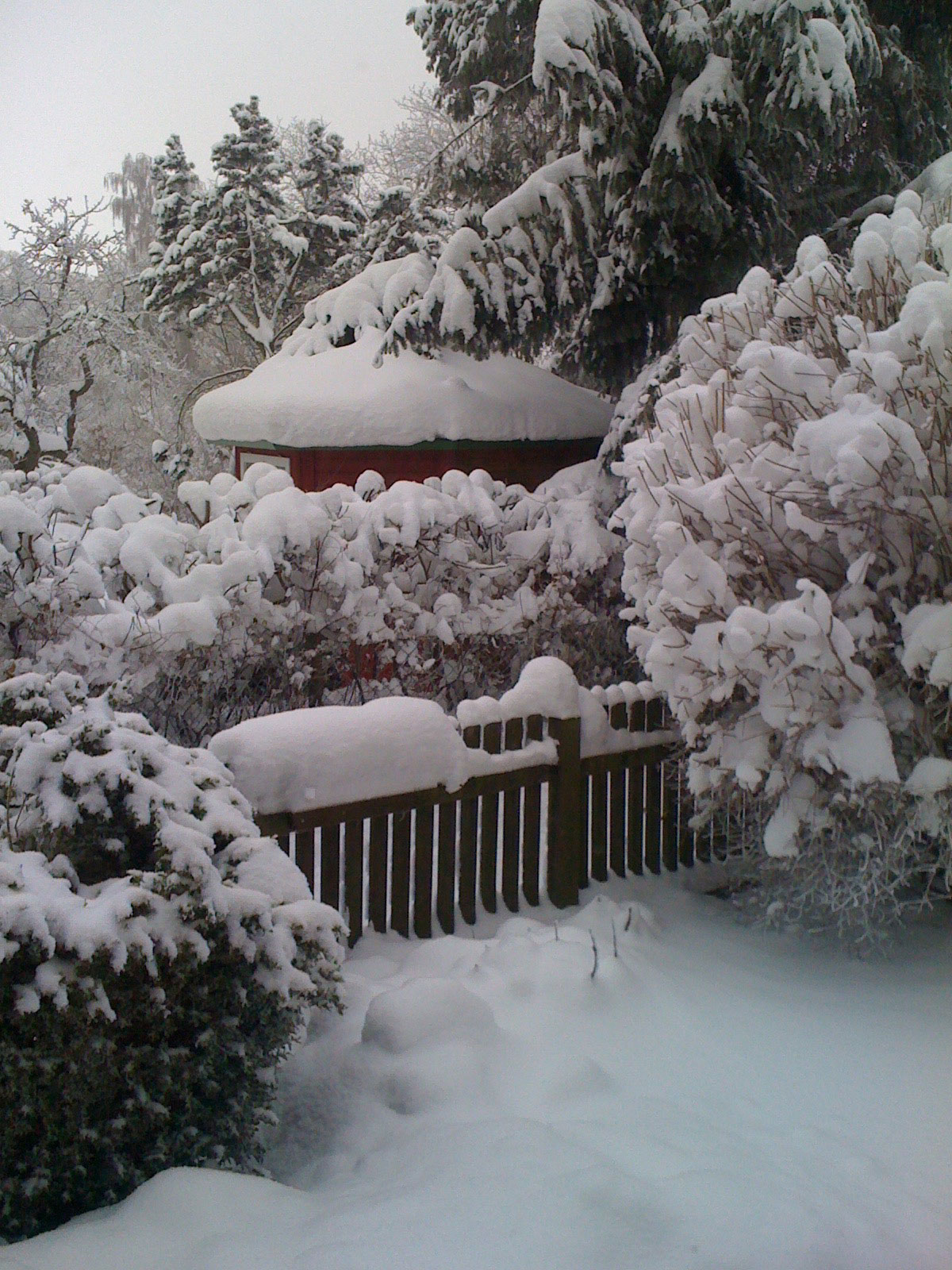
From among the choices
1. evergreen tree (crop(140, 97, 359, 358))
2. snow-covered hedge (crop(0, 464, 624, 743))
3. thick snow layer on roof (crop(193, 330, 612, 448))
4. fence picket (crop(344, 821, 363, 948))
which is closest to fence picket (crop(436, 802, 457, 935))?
fence picket (crop(344, 821, 363, 948))

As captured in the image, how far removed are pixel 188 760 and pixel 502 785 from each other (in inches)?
66.8

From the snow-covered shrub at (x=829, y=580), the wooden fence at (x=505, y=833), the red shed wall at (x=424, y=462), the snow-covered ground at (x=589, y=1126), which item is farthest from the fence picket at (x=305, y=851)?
the red shed wall at (x=424, y=462)

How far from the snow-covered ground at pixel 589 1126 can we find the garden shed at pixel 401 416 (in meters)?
6.25

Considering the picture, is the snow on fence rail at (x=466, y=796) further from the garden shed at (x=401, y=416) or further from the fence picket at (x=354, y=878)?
the garden shed at (x=401, y=416)

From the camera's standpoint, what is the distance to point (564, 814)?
4.73m

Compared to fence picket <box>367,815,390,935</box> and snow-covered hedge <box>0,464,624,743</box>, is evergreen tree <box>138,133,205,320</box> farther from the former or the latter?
fence picket <box>367,815,390,935</box>

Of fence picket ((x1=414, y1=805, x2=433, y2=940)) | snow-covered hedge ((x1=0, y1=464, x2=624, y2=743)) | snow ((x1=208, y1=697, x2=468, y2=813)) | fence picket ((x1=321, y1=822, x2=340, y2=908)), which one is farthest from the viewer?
snow-covered hedge ((x1=0, y1=464, x2=624, y2=743))

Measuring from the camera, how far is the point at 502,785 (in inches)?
178

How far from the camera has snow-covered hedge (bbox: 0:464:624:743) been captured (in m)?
4.87

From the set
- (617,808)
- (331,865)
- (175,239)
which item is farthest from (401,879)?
(175,239)

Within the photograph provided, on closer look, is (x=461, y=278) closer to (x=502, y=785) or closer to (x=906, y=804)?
(x=502, y=785)

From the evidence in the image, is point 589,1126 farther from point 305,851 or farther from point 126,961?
point 305,851

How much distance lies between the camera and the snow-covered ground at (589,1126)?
87.5 inches

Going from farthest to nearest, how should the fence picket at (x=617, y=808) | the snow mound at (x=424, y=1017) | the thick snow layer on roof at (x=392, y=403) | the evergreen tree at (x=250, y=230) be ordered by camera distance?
the evergreen tree at (x=250, y=230) < the thick snow layer on roof at (x=392, y=403) < the fence picket at (x=617, y=808) < the snow mound at (x=424, y=1017)
